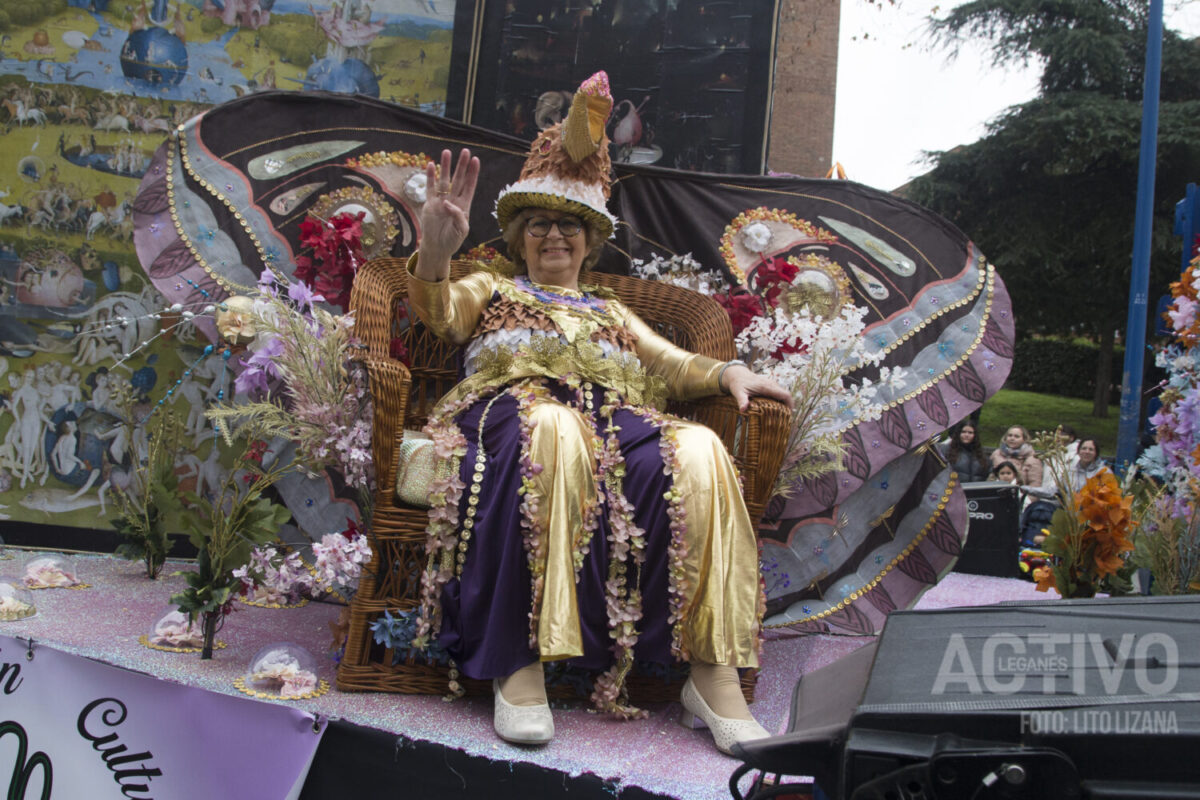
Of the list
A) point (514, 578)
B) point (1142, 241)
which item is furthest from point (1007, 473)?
point (514, 578)

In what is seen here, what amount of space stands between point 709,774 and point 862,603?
1.96 meters

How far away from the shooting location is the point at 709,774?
257cm

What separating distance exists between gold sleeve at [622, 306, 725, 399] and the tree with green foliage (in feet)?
47.8

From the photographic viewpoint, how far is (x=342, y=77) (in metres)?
4.85

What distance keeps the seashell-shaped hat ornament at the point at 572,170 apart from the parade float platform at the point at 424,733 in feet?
5.85

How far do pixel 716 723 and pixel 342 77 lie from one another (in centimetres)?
359

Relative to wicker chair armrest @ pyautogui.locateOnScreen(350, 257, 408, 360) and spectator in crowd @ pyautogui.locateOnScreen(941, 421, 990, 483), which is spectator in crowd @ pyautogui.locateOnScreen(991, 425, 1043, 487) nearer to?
spectator in crowd @ pyautogui.locateOnScreen(941, 421, 990, 483)

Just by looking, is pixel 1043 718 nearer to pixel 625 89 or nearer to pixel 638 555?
pixel 638 555

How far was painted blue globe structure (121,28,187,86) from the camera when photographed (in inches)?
180

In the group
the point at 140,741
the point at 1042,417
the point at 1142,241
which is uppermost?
the point at 1142,241

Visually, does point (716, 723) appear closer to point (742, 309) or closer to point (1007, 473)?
point (742, 309)

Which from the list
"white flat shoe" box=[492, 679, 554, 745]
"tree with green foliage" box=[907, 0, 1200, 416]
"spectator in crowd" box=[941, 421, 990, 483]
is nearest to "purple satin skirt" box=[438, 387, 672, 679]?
"white flat shoe" box=[492, 679, 554, 745]

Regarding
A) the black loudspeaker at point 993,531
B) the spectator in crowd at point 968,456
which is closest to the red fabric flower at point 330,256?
the black loudspeaker at point 993,531

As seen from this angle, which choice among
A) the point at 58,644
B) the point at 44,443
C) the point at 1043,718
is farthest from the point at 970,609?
the point at 44,443
